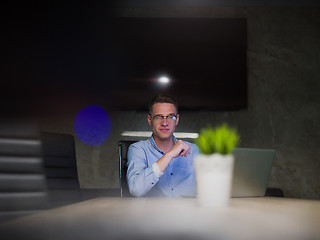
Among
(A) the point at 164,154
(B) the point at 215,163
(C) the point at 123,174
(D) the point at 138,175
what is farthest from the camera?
(A) the point at 164,154

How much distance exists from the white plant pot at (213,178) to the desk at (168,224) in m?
0.05

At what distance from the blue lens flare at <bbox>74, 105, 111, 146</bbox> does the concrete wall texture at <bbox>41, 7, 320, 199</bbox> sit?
0.17 ft

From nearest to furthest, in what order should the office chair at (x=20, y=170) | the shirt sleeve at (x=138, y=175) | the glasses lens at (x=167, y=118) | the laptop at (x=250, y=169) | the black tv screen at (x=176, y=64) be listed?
the laptop at (x=250, y=169) → the office chair at (x=20, y=170) → the shirt sleeve at (x=138, y=175) → the glasses lens at (x=167, y=118) → the black tv screen at (x=176, y=64)

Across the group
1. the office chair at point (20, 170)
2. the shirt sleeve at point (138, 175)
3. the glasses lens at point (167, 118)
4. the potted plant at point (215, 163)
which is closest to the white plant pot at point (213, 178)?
the potted plant at point (215, 163)

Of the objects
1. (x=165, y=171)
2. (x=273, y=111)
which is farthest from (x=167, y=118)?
(x=273, y=111)

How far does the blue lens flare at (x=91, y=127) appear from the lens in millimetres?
3629

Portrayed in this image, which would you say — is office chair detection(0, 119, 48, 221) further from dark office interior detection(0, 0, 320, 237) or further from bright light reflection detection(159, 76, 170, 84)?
bright light reflection detection(159, 76, 170, 84)

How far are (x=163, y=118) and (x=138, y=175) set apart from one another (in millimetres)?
535

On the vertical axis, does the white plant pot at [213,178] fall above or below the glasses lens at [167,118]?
below

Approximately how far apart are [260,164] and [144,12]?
2.71m

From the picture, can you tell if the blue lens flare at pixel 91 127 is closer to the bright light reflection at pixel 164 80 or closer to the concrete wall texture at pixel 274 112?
the concrete wall texture at pixel 274 112

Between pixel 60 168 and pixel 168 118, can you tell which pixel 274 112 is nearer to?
pixel 168 118

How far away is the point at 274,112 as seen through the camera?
12.1ft

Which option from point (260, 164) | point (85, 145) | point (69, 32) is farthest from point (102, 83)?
point (260, 164)
